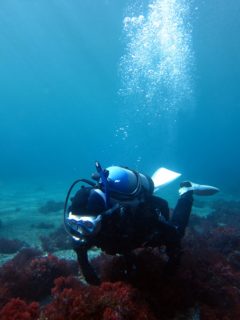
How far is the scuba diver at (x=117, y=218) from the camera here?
169 inches

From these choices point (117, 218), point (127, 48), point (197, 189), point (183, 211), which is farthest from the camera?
point (127, 48)

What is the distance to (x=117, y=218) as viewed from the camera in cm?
437

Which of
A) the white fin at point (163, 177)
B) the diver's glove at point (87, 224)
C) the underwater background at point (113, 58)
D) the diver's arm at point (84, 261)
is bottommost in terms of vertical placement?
the diver's arm at point (84, 261)

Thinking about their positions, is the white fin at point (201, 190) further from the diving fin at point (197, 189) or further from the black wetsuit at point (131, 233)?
the black wetsuit at point (131, 233)

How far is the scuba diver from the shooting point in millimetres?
4289

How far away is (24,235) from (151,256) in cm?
1001

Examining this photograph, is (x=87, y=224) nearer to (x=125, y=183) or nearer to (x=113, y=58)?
(x=125, y=183)

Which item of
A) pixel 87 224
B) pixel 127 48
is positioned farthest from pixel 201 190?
pixel 127 48

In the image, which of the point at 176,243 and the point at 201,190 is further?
the point at 201,190

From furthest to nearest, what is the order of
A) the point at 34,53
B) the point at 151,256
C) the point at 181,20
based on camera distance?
the point at 34,53, the point at 181,20, the point at 151,256

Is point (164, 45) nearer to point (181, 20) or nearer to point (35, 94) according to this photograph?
point (181, 20)

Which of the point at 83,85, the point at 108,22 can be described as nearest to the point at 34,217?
the point at 108,22

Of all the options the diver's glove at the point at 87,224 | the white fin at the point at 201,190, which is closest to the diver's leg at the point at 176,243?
the white fin at the point at 201,190

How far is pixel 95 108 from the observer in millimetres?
109875
